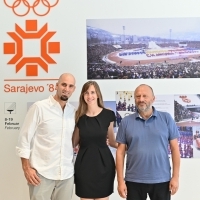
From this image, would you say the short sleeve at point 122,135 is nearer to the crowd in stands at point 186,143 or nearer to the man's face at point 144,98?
the man's face at point 144,98

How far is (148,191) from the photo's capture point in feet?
5.43

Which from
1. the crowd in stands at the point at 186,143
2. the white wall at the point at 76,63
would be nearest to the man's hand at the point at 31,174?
the white wall at the point at 76,63

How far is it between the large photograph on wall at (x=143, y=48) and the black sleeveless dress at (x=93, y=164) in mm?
687

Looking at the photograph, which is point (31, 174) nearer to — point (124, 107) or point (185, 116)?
point (124, 107)

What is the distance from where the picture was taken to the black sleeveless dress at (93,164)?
5.64ft

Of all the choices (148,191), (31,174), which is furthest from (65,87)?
(148,191)

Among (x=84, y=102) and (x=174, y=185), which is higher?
(x=84, y=102)

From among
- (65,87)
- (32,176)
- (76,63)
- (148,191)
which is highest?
(76,63)

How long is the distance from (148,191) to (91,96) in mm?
744

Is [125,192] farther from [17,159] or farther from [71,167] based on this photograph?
[17,159]

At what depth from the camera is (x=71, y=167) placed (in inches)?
69.0

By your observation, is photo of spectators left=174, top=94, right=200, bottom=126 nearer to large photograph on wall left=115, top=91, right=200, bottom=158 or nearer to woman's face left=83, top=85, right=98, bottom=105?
large photograph on wall left=115, top=91, right=200, bottom=158

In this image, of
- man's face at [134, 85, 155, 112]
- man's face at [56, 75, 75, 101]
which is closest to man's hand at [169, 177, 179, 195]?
man's face at [134, 85, 155, 112]

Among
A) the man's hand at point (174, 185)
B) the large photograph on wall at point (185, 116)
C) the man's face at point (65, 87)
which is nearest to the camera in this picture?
the man's hand at point (174, 185)
